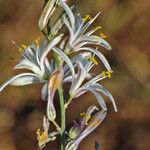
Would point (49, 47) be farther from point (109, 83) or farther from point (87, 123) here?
point (109, 83)

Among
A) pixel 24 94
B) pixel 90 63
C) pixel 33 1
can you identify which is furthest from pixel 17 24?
pixel 90 63

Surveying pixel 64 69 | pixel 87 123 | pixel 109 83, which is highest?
pixel 64 69

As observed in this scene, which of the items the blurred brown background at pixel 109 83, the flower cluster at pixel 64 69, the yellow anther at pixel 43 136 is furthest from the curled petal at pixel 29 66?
the blurred brown background at pixel 109 83

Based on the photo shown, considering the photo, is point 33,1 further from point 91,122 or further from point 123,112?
point 91,122

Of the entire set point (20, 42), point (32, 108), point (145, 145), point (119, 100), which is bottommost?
point (145, 145)

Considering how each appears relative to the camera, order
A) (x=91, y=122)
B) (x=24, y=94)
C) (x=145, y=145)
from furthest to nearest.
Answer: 1. (x=24, y=94)
2. (x=145, y=145)
3. (x=91, y=122)

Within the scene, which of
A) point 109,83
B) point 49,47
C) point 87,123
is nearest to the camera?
point 49,47

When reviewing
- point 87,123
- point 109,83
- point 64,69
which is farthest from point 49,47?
point 109,83

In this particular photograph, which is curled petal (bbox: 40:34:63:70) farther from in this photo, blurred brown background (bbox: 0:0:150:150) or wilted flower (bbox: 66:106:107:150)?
blurred brown background (bbox: 0:0:150:150)
